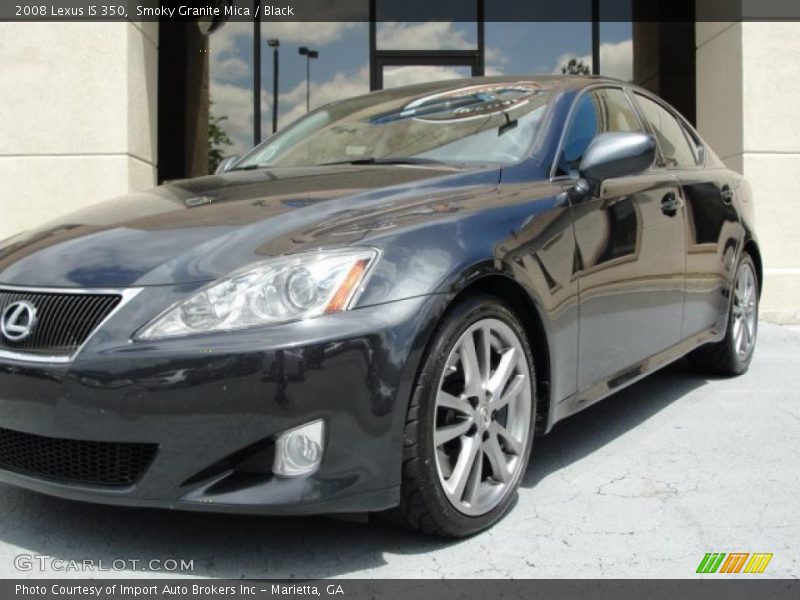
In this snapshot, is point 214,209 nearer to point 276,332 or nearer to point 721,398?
point 276,332

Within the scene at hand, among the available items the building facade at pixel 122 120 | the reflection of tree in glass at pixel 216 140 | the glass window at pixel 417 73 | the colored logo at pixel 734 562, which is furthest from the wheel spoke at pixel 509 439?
the reflection of tree in glass at pixel 216 140

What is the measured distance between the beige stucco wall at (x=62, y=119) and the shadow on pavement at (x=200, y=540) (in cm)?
481

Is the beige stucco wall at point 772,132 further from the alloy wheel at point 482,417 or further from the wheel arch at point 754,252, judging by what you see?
the alloy wheel at point 482,417

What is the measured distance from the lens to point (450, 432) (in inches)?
101

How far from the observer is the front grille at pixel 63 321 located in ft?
7.75

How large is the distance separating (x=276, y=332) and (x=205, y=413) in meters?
0.26

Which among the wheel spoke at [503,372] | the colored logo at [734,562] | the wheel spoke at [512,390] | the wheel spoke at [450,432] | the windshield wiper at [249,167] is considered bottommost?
the colored logo at [734,562]

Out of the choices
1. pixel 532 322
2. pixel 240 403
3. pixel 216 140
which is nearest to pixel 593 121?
pixel 532 322

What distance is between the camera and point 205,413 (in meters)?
2.22

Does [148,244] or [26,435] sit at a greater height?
[148,244]

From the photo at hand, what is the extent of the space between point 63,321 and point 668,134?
319 centimetres

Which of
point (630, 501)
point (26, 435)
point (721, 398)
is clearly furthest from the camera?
point (721, 398)

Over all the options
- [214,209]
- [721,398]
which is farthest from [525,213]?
[721,398]

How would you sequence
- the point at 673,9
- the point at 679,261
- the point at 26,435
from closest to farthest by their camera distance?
the point at 26,435
the point at 679,261
the point at 673,9
